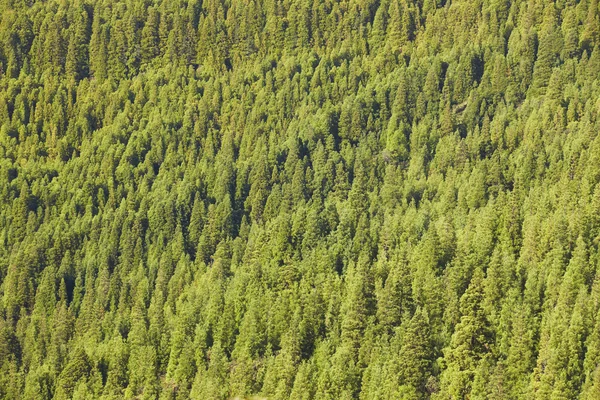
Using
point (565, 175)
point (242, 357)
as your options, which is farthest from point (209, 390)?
point (565, 175)

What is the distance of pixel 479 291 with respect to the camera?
17188 centimetres

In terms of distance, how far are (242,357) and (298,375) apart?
51.9 ft

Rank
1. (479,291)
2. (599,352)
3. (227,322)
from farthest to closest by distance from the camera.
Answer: (227,322), (479,291), (599,352)

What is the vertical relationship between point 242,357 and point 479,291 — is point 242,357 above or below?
below

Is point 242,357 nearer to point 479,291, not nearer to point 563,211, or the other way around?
point 479,291

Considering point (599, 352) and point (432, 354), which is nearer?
point (599, 352)

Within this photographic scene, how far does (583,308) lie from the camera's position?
15750 centimetres

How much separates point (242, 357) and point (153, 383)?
16649 mm

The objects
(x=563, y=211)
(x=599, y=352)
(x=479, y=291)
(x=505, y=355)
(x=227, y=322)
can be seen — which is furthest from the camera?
(x=227, y=322)

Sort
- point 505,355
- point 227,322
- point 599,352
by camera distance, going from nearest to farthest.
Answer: point 599,352, point 505,355, point 227,322

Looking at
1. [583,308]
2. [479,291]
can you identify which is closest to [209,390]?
[479,291]

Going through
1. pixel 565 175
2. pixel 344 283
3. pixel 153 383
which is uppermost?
pixel 565 175

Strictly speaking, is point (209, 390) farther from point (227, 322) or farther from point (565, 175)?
point (565, 175)

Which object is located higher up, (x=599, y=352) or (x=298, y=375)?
(x=599, y=352)
